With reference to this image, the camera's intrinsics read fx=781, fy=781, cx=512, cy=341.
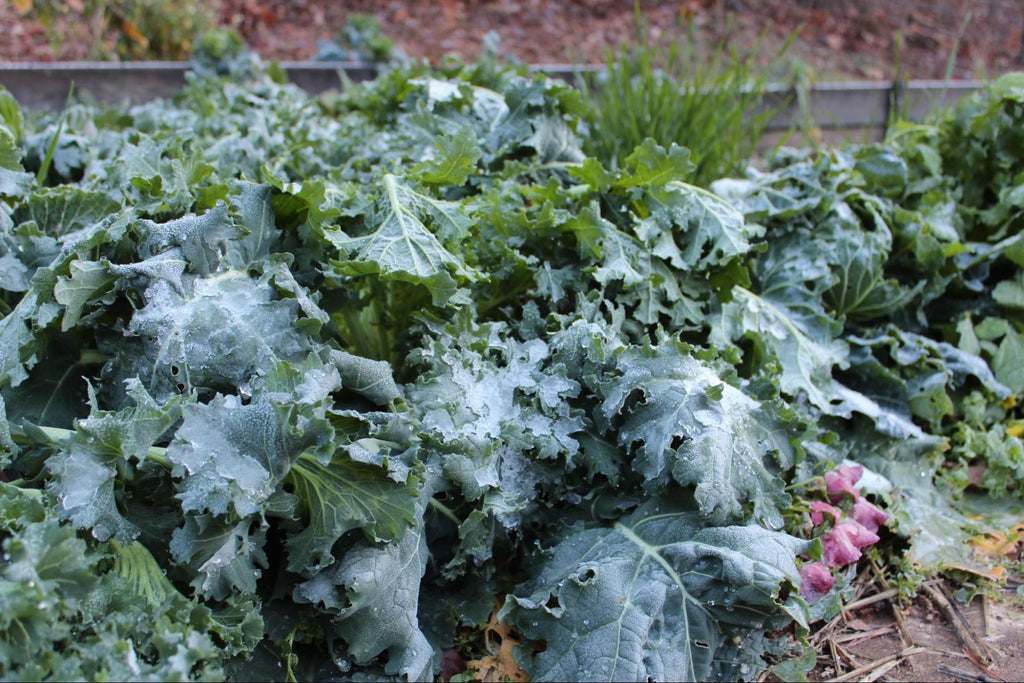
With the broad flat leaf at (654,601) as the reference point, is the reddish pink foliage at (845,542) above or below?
below

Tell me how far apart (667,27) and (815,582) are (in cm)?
678

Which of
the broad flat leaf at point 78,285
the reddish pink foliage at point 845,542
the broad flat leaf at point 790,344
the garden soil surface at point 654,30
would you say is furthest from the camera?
the garden soil surface at point 654,30

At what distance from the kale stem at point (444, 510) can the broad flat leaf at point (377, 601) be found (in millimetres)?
130

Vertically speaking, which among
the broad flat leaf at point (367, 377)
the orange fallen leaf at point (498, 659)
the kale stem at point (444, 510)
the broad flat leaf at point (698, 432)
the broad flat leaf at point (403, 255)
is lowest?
the orange fallen leaf at point (498, 659)

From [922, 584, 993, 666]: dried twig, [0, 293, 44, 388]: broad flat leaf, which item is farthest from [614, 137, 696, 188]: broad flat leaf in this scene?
[0, 293, 44, 388]: broad flat leaf

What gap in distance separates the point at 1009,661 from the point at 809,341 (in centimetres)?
112

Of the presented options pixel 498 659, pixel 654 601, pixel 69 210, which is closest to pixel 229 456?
pixel 498 659

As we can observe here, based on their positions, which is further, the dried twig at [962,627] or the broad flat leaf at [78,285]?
the dried twig at [962,627]

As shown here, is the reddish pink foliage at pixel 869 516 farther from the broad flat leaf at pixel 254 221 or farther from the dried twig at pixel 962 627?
the broad flat leaf at pixel 254 221

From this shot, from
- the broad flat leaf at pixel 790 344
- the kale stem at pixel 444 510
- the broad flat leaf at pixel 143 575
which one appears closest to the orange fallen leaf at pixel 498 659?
the kale stem at pixel 444 510

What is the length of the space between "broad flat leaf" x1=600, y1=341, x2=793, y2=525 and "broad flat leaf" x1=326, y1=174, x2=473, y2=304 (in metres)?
0.52

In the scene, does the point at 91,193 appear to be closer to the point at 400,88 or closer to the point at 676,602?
the point at 400,88

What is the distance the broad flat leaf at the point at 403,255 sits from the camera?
1997mm

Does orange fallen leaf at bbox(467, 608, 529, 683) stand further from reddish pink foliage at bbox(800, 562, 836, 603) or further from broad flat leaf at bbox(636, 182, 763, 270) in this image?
broad flat leaf at bbox(636, 182, 763, 270)
